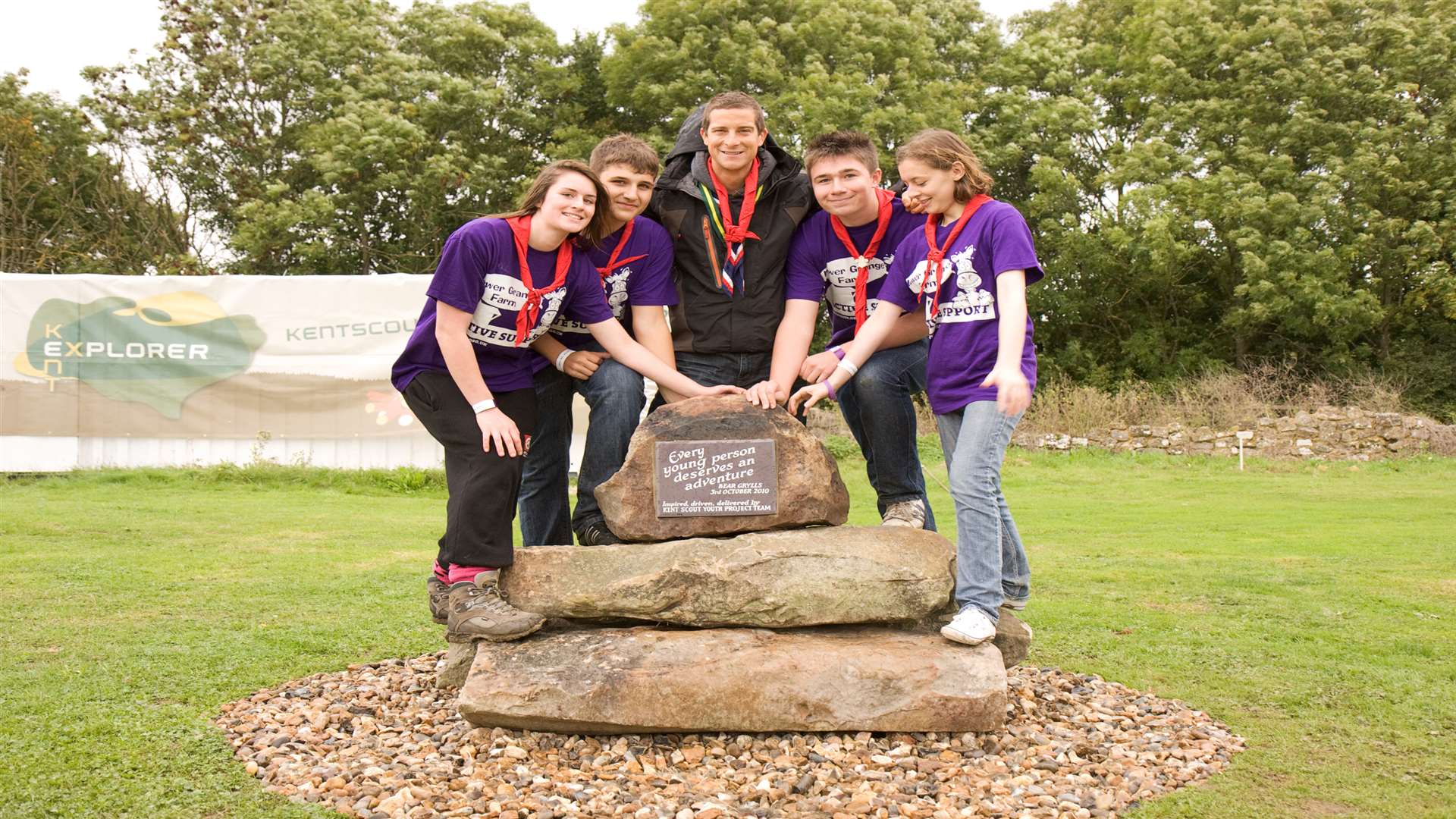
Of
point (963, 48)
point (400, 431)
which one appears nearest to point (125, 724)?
point (400, 431)

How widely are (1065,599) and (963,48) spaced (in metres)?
20.1

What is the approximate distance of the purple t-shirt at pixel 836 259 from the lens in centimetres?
501

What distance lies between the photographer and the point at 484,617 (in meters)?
4.35

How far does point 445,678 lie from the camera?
475cm

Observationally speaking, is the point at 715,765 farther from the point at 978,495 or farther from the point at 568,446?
the point at 568,446

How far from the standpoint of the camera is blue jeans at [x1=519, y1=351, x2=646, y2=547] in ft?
16.0

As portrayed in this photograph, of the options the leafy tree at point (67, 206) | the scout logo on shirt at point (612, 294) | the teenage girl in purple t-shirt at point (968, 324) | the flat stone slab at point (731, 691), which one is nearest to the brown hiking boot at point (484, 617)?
the flat stone slab at point (731, 691)

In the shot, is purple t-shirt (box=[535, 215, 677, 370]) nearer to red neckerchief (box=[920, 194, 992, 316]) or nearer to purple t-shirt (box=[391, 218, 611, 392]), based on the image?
purple t-shirt (box=[391, 218, 611, 392])

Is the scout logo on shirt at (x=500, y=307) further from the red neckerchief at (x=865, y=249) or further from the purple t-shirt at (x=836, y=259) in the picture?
the red neckerchief at (x=865, y=249)

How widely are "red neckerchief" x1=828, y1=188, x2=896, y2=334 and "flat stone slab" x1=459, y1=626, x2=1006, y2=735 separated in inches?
60.0

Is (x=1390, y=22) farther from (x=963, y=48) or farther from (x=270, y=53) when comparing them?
(x=270, y=53)

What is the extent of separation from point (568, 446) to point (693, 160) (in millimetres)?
1456

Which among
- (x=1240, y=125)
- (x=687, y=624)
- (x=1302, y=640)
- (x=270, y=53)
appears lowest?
(x=1302, y=640)

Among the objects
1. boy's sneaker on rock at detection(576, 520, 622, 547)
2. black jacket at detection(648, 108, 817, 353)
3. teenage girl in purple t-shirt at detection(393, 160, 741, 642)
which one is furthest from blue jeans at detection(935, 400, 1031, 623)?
boy's sneaker on rock at detection(576, 520, 622, 547)
